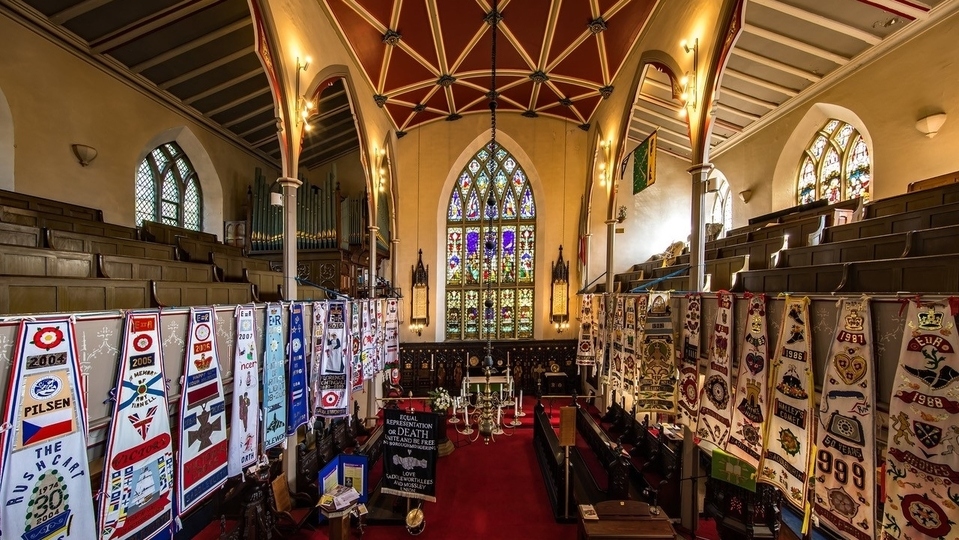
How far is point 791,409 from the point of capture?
3.02 m

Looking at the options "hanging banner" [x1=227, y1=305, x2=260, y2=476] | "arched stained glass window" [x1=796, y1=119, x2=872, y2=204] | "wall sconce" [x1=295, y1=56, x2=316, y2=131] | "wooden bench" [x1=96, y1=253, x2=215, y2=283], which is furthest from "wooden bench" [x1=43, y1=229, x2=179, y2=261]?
"arched stained glass window" [x1=796, y1=119, x2=872, y2=204]

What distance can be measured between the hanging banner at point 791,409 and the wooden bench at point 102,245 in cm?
709

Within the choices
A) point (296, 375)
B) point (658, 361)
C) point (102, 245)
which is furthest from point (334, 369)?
point (658, 361)

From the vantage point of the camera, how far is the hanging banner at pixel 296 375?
192 inches

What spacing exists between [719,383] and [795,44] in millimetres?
6756

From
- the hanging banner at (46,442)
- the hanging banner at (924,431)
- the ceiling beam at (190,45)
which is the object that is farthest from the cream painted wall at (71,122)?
the hanging banner at (924,431)

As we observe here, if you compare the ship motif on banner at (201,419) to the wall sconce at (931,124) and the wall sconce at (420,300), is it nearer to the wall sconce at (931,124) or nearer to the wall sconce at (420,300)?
the wall sconce at (420,300)

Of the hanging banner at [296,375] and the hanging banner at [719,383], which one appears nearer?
the hanging banner at [719,383]

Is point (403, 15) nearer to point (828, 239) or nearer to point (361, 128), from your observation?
point (361, 128)

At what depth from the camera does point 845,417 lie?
2.55 m

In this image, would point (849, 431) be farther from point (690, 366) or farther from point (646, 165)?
point (646, 165)

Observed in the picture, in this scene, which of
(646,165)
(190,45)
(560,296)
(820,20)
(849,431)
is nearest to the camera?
(849,431)

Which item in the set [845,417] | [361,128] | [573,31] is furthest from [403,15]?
[845,417]

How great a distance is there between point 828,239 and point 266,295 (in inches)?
317
